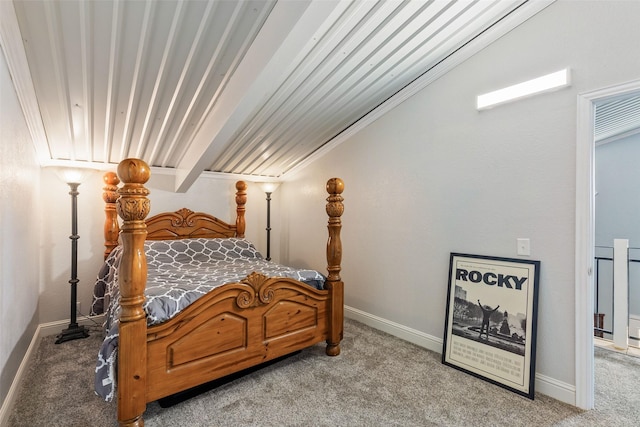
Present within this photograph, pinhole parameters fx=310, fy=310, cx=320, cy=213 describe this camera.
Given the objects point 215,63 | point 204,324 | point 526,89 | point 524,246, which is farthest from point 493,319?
point 215,63

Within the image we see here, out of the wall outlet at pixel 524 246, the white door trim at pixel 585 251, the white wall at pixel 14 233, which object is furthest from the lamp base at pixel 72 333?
the white door trim at pixel 585 251

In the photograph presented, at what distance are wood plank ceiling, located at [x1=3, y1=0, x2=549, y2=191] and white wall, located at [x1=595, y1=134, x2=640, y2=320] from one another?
375cm

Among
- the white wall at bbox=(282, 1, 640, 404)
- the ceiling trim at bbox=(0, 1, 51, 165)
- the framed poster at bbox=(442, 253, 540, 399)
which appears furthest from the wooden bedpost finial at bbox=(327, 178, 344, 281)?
the ceiling trim at bbox=(0, 1, 51, 165)

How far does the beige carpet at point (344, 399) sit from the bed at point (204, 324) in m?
0.18

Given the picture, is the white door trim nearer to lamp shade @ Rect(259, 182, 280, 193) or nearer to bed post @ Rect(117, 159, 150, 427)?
bed post @ Rect(117, 159, 150, 427)

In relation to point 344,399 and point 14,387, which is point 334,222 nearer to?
point 344,399

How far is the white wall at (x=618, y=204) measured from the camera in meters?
4.32

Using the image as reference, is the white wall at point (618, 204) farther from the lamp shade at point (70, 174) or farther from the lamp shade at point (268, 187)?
the lamp shade at point (70, 174)

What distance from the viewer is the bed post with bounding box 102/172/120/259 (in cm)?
321

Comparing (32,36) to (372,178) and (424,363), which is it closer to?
(372,178)

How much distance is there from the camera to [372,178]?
Result: 3.26m

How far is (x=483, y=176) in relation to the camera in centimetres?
239

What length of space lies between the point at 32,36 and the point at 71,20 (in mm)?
260

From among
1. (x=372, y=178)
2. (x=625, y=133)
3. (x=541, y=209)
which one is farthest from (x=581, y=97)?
(x=625, y=133)
